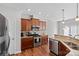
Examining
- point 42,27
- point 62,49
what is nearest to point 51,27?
point 42,27

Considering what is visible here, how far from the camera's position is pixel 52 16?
2.07 m

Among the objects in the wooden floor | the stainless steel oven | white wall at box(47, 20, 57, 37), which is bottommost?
the wooden floor

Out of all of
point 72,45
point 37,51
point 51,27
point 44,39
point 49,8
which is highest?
point 49,8

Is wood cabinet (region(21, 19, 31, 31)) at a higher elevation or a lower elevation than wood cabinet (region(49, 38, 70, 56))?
higher

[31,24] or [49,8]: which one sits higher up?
[49,8]

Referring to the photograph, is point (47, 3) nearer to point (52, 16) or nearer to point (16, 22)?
point (52, 16)

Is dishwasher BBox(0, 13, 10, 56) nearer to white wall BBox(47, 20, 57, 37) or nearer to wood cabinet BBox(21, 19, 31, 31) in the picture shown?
wood cabinet BBox(21, 19, 31, 31)

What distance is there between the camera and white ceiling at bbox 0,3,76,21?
6.71 ft

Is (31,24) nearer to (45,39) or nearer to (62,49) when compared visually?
(45,39)

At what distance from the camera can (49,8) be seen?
2.08 meters

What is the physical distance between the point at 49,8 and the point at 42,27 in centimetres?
37

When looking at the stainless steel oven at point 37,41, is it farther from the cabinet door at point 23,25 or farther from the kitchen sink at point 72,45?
the kitchen sink at point 72,45

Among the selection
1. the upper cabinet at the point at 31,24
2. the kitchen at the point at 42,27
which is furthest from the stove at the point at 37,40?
the upper cabinet at the point at 31,24

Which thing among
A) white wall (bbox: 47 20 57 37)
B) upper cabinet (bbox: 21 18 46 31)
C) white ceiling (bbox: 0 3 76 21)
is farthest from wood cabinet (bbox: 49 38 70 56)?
white ceiling (bbox: 0 3 76 21)
